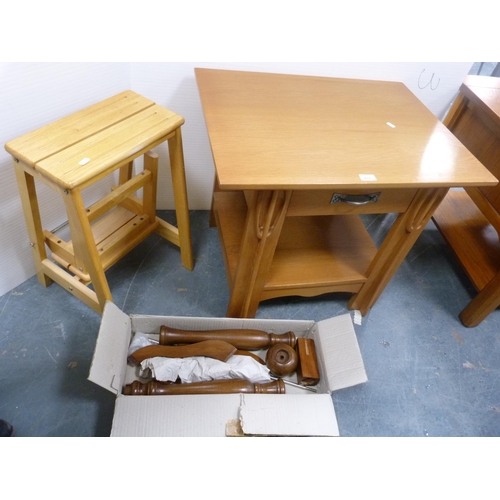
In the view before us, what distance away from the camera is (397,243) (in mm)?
1177

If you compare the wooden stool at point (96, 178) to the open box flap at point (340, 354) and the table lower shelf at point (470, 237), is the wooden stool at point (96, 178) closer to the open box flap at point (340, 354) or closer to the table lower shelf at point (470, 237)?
the open box flap at point (340, 354)

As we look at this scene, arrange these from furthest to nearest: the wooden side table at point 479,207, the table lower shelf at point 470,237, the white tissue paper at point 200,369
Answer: the table lower shelf at point 470,237 → the wooden side table at point 479,207 → the white tissue paper at point 200,369

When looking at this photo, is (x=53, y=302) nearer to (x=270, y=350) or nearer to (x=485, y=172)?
(x=270, y=350)

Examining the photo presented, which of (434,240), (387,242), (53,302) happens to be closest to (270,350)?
(387,242)

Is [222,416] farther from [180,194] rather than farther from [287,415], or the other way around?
[180,194]

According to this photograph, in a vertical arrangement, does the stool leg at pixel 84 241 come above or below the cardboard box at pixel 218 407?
above

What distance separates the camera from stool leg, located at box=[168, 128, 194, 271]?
1115mm

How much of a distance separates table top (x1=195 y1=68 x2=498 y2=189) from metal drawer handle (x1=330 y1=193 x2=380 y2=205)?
3.3 inches

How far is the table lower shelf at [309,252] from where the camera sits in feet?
4.07

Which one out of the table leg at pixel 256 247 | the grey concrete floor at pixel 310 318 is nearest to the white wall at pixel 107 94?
the grey concrete floor at pixel 310 318

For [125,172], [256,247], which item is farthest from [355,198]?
[125,172]

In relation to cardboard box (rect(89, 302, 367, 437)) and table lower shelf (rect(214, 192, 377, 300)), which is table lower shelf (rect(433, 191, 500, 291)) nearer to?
table lower shelf (rect(214, 192, 377, 300))

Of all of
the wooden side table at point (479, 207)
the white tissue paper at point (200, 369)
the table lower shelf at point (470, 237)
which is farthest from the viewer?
the table lower shelf at point (470, 237)

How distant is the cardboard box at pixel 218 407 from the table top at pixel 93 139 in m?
0.37
